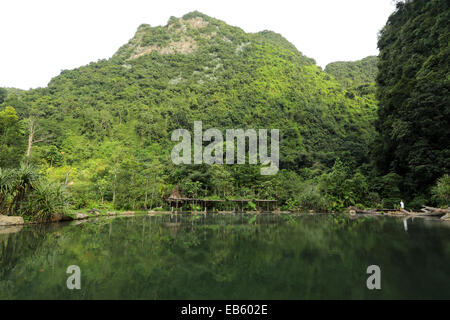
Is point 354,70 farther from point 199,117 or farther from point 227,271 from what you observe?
point 227,271

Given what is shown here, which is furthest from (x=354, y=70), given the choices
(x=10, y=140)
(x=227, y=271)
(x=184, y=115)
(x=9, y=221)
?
(x=227, y=271)

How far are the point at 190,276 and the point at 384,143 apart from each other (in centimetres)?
2564

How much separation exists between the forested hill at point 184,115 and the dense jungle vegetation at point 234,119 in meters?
0.26

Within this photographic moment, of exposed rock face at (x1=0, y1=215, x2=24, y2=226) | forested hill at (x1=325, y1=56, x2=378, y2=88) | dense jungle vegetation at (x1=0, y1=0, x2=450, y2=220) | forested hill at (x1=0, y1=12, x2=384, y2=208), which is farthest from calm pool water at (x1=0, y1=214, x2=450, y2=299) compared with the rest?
forested hill at (x1=325, y1=56, x2=378, y2=88)

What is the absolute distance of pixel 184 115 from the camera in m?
53.3

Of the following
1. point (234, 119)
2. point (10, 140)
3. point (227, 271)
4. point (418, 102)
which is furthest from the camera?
point (234, 119)

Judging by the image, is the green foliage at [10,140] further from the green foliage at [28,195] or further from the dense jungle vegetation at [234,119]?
the green foliage at [28,195]

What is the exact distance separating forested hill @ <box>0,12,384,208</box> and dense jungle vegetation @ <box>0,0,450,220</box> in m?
0.26

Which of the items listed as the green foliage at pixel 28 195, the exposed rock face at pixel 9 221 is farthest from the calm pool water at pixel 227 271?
the green foliage at pixel 28 195

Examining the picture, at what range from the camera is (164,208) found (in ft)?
79.3

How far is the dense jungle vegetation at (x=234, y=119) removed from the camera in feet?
58.2

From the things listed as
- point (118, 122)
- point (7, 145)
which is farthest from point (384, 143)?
point (118, 122)

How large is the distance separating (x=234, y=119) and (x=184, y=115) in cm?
1107

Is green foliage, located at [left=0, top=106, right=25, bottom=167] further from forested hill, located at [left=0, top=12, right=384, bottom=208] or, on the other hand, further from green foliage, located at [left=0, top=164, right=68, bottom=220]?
green foliage, located at [left=0, top=164, right=68, bottom=220]
